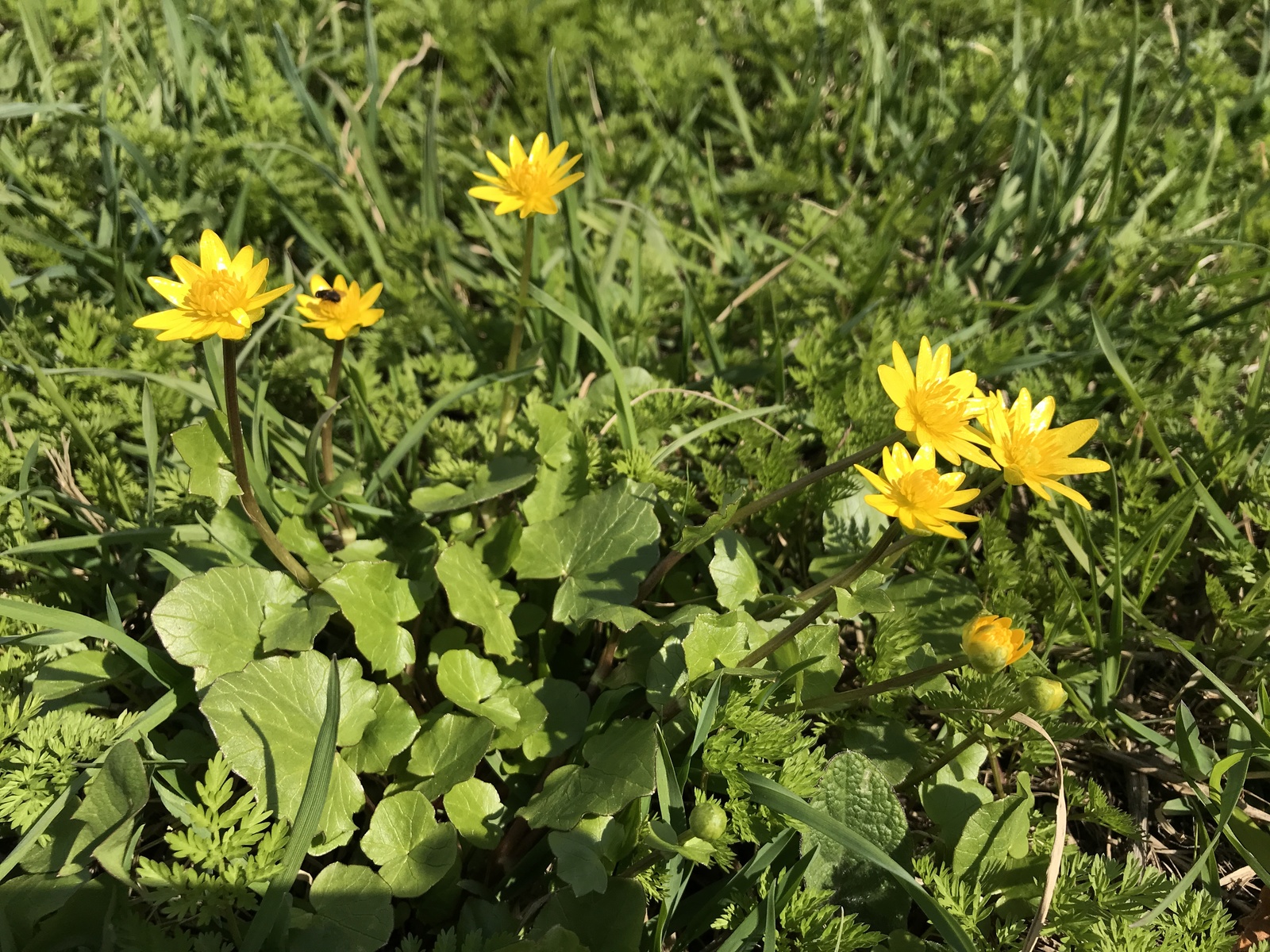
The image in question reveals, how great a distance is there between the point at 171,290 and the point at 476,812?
4.02ft

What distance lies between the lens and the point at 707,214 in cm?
318

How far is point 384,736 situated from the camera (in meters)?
1.71

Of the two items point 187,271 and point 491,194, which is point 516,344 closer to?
point 491,194

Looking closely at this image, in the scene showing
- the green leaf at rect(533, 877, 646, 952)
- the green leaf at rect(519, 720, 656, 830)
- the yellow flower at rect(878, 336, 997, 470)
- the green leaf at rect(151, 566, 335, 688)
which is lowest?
the green leaf at rect(533, 877, 646, 952)

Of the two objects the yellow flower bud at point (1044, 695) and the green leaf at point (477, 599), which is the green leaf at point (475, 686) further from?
the yellow flower bud at point (1044, 695)

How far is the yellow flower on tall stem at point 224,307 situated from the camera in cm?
149

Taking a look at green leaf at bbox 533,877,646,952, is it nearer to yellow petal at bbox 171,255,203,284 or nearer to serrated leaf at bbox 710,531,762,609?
serrated leaf at bbox 710,531,762,609

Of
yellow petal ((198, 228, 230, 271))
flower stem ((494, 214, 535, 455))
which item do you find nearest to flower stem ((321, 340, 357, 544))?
yellow petal ((198, 228, 230, 271))

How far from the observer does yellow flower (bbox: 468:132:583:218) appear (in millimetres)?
2025

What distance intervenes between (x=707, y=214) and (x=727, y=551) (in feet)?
5.73

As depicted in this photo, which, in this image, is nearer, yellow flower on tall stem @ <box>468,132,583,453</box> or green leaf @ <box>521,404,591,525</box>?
yellow flower on tall stem @ <box>468,132,583,453</box>

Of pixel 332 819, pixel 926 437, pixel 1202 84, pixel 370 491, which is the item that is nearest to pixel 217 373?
pixel 370 491

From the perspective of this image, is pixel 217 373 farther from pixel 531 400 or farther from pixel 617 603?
pixel 617 603

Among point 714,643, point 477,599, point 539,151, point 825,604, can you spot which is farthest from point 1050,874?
point 539,151
